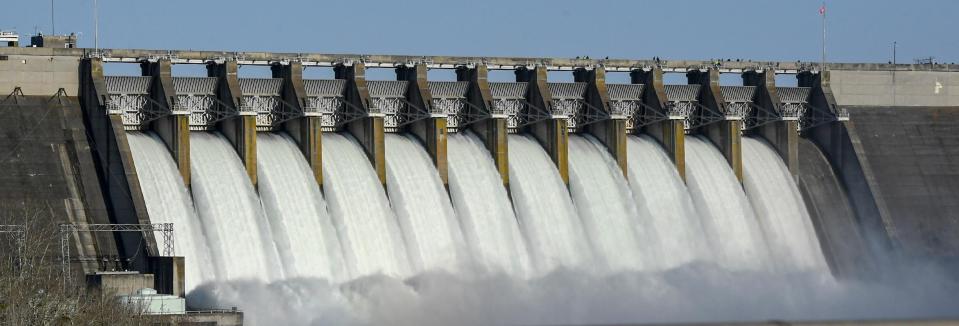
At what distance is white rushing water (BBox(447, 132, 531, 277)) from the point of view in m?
83.2

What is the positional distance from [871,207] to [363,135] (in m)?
26.4

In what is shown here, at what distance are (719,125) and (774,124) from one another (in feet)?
11.9

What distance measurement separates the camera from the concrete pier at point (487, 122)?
8531 cm

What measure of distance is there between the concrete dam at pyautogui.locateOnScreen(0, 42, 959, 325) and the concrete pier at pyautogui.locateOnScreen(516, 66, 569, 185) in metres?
0.12

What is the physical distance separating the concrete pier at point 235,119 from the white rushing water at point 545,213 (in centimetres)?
1323

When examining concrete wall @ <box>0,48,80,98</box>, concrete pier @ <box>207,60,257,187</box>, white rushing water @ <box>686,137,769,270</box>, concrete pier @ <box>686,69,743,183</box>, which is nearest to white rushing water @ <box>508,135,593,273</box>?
white rushing water @ <box>686,137,769,270</box>

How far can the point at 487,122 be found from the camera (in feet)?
283

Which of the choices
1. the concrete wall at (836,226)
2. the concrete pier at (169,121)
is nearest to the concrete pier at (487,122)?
the concrete pier at (169,121)

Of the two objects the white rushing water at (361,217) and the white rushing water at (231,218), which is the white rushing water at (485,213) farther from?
the white rushing water at (231,218)

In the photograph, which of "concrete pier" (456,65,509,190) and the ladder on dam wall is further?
"concrete pier" (456,65,509,190)

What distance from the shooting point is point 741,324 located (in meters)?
26.8

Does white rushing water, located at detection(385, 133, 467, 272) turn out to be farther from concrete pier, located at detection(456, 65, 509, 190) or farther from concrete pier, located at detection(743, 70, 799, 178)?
concrete pier, located at detection(743, 70, 799, 178)

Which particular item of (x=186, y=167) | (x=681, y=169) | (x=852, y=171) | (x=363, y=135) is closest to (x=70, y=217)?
(x=186, y=167)

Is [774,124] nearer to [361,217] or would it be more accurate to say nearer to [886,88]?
[886,88]
